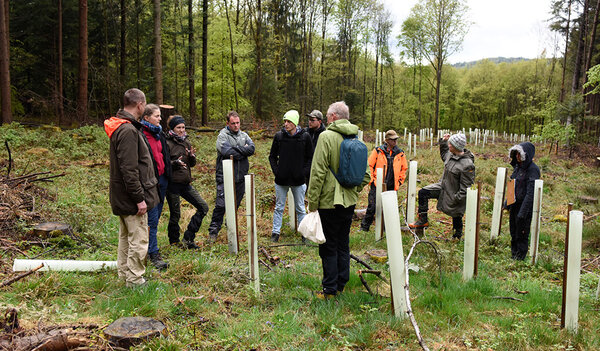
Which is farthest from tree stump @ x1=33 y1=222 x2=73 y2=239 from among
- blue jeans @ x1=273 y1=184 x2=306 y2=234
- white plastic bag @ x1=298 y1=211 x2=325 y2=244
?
white plastic bag @ x1=298 y1=211 x2=325 y2=244

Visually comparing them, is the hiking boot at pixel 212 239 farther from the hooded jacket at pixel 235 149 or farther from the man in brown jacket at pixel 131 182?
the man in brown jacket at pixel 131 182

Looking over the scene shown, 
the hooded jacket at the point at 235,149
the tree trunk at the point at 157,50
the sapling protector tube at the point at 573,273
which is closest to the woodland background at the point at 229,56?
the tree trunk at the point at 157,50

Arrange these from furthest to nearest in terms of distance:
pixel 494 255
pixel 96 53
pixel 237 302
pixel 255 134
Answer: pixel 96 53 < pixel 255 134 < pixel 494 255 < pixel 237 302

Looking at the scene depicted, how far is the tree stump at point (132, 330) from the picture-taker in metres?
2.85

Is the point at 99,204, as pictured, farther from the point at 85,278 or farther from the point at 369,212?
the point at 369,212

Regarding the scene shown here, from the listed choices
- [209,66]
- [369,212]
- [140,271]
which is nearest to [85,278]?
[140,271]

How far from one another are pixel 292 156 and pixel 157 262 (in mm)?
2850

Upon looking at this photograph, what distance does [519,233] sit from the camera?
631 cm

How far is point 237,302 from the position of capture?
409 centimetres

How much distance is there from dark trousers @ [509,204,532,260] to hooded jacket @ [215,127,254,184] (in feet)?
15.6

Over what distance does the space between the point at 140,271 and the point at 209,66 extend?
27971mm

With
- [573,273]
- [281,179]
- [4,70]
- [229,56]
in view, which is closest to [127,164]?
[281,179]

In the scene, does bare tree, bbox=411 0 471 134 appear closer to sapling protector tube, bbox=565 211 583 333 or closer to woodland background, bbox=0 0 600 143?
woodland background, bbox=0 0 600 143

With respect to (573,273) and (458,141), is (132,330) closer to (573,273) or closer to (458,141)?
(573,273)
